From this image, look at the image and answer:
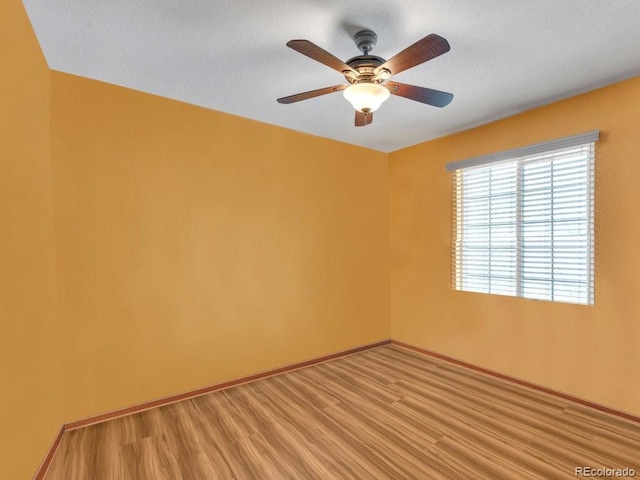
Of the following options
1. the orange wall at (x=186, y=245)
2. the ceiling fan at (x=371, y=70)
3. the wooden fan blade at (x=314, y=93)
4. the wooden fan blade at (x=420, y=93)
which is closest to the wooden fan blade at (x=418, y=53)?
the ceiling fan at (x=371, y=70)

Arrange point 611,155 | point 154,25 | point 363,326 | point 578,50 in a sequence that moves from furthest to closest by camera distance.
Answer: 1. point 363,326
2. point 611,155
3. point 578,50
4. point 154,25

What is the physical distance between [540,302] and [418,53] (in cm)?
238

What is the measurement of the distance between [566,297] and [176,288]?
3.23 metres

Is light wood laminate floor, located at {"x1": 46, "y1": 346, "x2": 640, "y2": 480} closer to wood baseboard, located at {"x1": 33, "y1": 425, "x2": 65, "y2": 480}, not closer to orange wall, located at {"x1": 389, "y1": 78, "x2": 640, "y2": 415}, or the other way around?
wood baseboard, located at {"x1": 33, "y1": 425, "x2": 65, "y2": 480}

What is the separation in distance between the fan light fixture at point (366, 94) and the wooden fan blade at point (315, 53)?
0.30 feet

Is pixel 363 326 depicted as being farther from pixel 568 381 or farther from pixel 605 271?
pixel 605 271

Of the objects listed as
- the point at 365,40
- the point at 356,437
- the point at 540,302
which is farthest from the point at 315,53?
the point at 540,302

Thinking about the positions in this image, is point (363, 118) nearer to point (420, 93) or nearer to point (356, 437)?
point (420, 93)

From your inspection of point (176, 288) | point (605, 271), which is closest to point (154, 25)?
point (176, 288)

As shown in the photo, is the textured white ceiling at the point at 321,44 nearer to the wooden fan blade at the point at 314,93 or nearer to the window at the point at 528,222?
the wooden fan blade at the point at 314,93

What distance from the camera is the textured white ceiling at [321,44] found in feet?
5.11

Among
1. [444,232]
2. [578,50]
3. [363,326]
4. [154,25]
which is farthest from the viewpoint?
[363,326]

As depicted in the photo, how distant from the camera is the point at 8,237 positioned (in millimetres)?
1361

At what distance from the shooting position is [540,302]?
2668 millimetres
